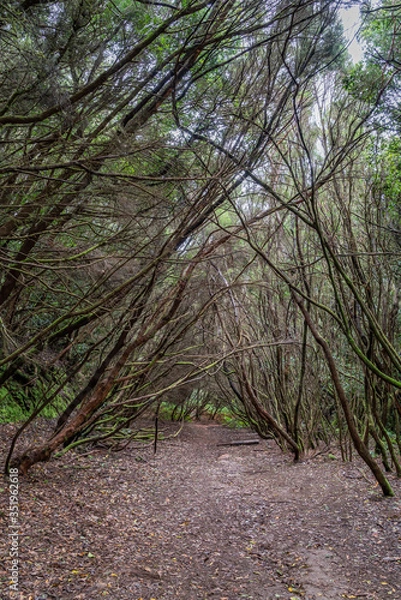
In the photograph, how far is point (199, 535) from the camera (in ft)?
13.0

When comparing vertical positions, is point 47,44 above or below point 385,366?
above

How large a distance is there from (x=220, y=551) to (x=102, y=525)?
3.66 feet

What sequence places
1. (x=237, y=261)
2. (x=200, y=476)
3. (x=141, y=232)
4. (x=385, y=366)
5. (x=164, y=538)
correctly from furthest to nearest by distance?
(x=237, y=261) → (x=200, y=476) → (x=385, y=366) → (x=141, y=232) → (x=164, y=538)

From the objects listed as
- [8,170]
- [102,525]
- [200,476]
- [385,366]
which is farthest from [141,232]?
[200,476]

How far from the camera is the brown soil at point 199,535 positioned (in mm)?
2812

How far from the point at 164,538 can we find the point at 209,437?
8422 mm

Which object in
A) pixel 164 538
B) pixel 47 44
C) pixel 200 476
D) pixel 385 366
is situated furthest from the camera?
pixel 200 476

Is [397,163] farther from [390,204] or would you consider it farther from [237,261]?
[237,261]

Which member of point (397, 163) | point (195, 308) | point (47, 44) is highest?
point (47, 44)

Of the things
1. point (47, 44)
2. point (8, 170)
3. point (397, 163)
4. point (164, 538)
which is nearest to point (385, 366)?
point (397, 163)

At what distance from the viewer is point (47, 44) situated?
356 cm

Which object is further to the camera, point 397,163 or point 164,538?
point 397,163

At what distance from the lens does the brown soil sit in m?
2.81

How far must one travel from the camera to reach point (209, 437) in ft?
39.5
